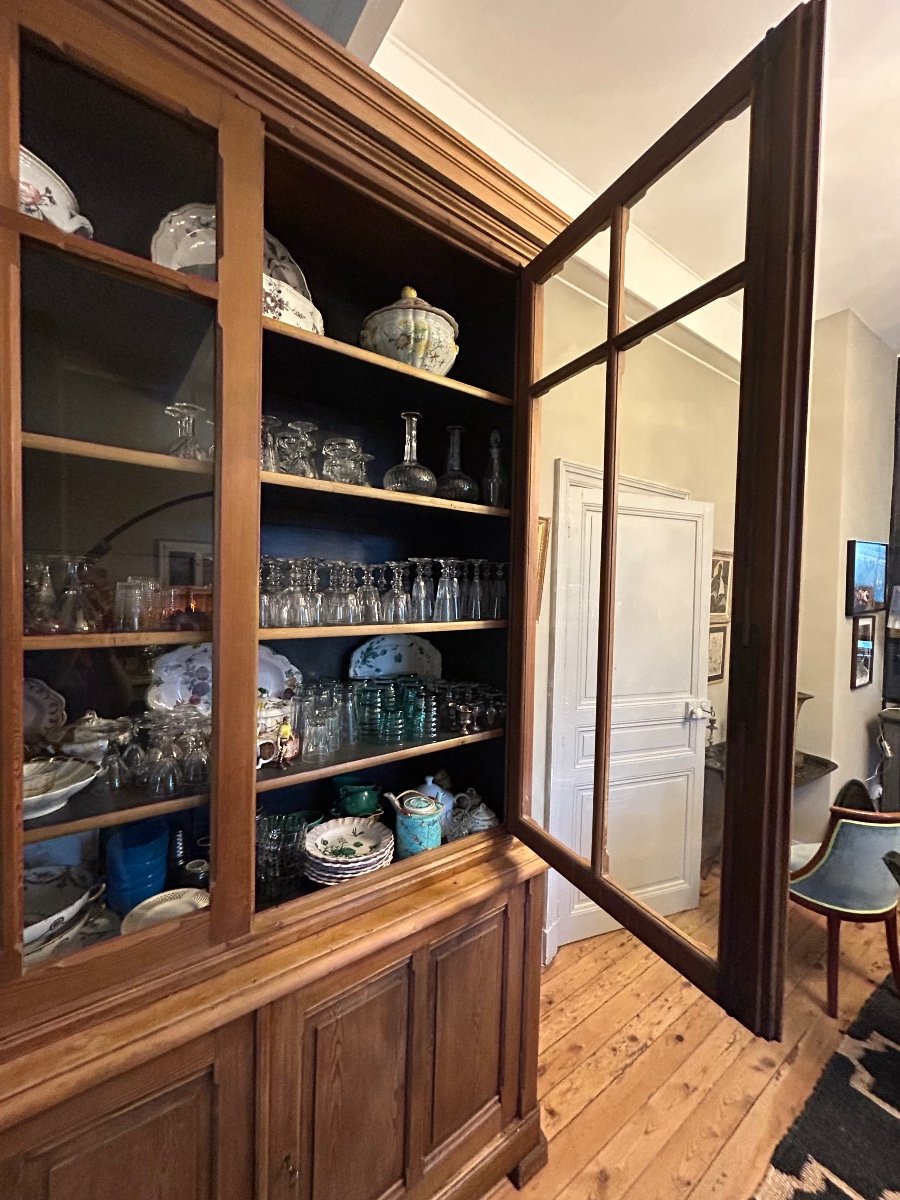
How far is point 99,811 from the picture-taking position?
77 cm

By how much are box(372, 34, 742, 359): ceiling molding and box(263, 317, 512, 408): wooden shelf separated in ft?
1.10

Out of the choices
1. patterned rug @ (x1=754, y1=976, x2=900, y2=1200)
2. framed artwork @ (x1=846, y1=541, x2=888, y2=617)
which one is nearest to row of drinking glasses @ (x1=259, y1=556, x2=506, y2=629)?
patterned rug @ (x1=754, y1=976, x2=900, y2=1200)

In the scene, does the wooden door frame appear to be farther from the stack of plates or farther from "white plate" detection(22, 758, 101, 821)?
"white plate" detection(22, 758, 101, 821)

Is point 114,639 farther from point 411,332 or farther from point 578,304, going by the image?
point 578,304

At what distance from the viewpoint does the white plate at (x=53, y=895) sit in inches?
29.2

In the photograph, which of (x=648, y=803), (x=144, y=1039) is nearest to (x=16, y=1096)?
(x=144, y=1039)

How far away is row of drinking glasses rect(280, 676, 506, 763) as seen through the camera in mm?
1125

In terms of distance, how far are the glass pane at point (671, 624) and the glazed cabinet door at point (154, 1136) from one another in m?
0.72

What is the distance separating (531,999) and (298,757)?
844mm

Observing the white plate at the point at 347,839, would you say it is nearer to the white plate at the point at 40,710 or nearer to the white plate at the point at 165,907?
the white plate at the point at 165,907

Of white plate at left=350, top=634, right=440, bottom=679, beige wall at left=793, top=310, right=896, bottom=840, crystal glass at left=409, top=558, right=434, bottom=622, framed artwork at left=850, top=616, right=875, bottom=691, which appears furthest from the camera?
framed artwork at left=850, top=616, right=875, bottom=691

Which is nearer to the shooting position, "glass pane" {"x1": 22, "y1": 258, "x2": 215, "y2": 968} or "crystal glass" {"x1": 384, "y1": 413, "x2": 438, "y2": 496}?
"glass pane" {"x1": 22, "y1": 258, "x2": 215, "y2": 968}

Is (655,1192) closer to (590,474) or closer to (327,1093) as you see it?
(327,1093)

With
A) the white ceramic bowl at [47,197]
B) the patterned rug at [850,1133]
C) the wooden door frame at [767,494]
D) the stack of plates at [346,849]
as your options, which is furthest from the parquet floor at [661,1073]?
the white ceramic bowl at [47,197]
